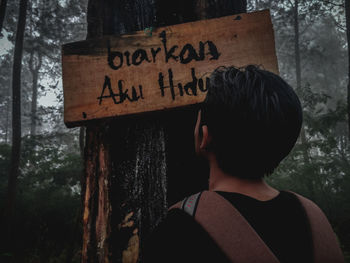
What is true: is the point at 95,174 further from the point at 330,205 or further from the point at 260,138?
the point at 330,205

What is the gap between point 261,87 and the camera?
801mm

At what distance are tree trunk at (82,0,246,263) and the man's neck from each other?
0.35 m

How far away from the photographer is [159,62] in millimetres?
1196

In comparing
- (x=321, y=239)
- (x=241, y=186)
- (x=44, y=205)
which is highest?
(x=241, y=186)

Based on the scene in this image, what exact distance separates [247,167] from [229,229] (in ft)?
0.70

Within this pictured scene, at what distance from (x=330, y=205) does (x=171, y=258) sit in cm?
993

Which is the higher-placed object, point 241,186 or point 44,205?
point 241,186

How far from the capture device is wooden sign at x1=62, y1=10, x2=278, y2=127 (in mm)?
1179

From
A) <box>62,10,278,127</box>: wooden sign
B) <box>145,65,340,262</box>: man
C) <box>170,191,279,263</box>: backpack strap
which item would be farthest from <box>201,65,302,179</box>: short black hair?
<box>62,10,278,127</box>: wooden sign

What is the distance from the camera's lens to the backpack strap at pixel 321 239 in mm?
735

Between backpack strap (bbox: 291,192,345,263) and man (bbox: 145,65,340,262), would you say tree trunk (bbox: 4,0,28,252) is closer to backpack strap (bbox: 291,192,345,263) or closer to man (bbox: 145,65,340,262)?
man (bbox: 145,65,340,262)

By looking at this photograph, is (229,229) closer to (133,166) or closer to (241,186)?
(241,186)

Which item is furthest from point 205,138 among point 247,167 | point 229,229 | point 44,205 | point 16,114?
point 44,205

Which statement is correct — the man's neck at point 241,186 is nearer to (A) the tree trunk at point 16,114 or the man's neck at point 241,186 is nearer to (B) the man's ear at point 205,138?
(B) the man's ear at point 205,138
